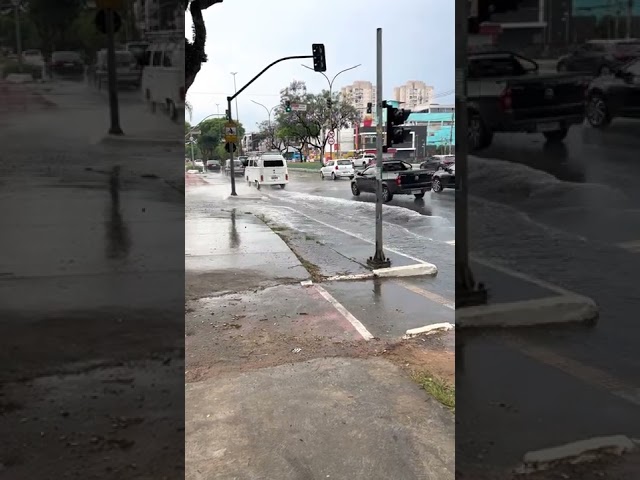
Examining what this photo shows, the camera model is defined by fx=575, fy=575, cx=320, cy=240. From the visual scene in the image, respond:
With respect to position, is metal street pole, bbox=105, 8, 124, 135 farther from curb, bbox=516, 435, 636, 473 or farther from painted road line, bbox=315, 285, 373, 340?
painted road line, bbox=315, 285, 373, 340

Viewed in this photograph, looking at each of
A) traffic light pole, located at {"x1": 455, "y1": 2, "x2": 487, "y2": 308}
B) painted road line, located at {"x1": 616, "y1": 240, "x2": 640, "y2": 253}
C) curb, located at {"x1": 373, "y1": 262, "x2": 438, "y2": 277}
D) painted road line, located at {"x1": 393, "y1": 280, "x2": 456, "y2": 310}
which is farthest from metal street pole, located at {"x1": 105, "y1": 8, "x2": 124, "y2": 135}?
curb, located at {"x1": 373, "y1": 262, "x2": 438, "y2": 277}

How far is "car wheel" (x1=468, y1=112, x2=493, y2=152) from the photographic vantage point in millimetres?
2557

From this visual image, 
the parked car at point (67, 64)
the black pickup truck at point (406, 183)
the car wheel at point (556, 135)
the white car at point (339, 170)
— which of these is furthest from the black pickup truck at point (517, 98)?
the white car at point (339, 170)

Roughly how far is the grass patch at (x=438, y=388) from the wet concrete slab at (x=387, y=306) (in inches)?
45.4

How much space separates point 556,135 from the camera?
8.20ft

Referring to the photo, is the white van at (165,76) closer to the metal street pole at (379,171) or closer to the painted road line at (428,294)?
the painted road line at (428,294)

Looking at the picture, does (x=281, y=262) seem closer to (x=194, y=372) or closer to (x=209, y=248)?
(x=209, y=248)

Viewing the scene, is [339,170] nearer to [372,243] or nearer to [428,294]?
[372,243]

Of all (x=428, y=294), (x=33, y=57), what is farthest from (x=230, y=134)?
(x=33, y=57)

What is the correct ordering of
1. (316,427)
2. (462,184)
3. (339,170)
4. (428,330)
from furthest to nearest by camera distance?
1. (339,170)
2. (428,330)
3. (316,427)
4. (462,184)

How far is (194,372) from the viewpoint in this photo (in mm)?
4598

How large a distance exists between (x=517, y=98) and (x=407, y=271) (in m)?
6.09

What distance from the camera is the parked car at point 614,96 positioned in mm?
2320

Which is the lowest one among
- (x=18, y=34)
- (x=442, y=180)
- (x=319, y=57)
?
(x=442, y=180)
